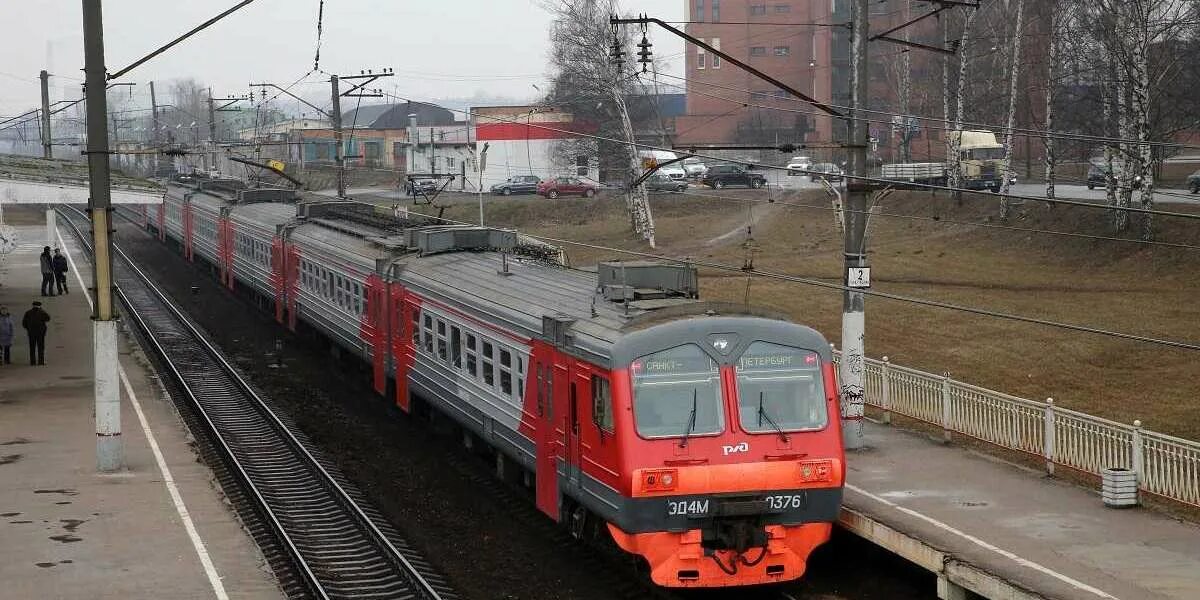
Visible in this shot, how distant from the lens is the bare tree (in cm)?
4934

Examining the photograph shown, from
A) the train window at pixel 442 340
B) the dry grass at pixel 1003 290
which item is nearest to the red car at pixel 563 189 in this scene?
the dry grass at pixel 1003 290

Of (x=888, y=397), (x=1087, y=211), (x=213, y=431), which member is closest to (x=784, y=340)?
(x=888, y=397)

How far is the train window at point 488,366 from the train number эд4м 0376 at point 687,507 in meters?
4.94

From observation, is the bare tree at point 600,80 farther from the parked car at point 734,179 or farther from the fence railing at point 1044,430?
the fence railing at point 1044,430

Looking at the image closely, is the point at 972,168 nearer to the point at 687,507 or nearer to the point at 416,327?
the point at 416,327

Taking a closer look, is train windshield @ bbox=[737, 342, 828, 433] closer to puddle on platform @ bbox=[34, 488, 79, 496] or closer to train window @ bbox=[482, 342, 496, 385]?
train window @ bbox=[482, 342, 496, 385]

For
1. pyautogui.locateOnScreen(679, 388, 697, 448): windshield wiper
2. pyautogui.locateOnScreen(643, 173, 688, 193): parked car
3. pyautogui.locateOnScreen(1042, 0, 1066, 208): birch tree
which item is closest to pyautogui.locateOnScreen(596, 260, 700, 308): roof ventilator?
pyautogui.locateOnScreen(679, 388, 697, 448): windshield wiper

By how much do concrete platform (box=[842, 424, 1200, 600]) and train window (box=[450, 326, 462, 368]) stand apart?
5288mm

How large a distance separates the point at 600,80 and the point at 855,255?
3646 centimetres

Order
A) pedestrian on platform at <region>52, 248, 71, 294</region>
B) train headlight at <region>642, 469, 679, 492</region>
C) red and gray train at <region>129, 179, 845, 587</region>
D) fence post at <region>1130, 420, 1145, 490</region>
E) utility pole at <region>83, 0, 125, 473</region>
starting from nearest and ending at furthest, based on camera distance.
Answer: train headlight at <region>642, 469, 679, 492</region> → red and gray train at <region>129, 179, 845, 587</region> → fence post at <region>1130, 420, 1145, 490</region> → utility pole at <region>83, 0, 125, 473</region> → pedestrian on platform at <region>52, 248, 71, 294</region>

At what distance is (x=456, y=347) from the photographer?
1853 centimetres

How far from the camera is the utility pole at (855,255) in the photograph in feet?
56.9

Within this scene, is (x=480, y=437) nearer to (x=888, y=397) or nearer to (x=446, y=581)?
(x=446, y=581)

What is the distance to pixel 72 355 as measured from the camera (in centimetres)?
3036
